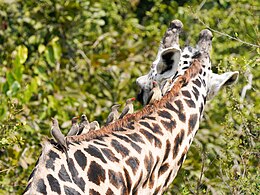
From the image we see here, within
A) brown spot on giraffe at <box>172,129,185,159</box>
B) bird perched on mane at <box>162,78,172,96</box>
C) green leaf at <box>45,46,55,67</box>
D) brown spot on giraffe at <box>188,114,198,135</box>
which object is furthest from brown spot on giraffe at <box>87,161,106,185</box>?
green leaf at <box>45,46,55,67</box>

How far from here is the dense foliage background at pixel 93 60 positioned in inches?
283

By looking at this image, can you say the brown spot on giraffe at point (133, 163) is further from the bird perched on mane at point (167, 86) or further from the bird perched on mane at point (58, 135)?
the bird perched on mane at point (167, 86)

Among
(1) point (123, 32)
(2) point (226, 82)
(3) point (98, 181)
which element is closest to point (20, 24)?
(1) point (123, 32)

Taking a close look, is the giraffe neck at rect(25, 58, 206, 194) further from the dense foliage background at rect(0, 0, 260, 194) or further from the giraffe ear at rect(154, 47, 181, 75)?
the dense foliage background at rect(0, 0, 260, 194)

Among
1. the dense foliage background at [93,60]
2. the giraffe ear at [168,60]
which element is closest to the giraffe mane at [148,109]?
the giraffe ear at [168,60]

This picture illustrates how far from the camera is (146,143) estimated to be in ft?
16.0

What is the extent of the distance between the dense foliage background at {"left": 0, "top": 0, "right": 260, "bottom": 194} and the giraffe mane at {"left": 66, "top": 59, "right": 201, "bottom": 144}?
126 centimetres

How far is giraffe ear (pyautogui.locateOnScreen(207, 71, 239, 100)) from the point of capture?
5777 mm

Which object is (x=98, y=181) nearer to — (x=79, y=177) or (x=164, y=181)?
(x=79, y=177)

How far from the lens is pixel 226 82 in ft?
19.1

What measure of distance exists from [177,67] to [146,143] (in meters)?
0.96

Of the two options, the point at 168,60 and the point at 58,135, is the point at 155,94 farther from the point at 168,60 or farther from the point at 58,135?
the point at 58,135

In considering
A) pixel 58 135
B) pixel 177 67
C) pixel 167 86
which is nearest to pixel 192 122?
pixel 167 86

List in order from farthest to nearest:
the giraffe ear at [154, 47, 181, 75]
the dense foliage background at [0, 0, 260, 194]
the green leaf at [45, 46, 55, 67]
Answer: the green leaf at [45, 46, 55, 67] → the dense foliage background at [0, 0, 260, 194] → the giraffe ear at [154, 47, 181, 75]
